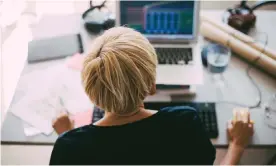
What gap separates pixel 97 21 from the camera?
1808 millimetres

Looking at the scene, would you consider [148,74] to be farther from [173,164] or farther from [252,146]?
[252,146]

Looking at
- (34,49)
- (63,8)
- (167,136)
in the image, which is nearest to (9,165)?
(34,49)

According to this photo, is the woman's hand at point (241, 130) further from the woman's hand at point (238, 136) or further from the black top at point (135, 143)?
the black top at point (135, 143)

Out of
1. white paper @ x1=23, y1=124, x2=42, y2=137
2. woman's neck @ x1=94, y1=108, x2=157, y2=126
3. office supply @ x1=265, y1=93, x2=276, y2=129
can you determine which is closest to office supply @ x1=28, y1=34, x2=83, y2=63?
white paper @ x1=23, y1=124, x2=42, y2=137

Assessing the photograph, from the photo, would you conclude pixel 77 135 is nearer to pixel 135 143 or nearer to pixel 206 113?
pixel 135 143

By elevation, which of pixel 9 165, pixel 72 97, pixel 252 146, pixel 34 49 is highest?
pixel 34 49

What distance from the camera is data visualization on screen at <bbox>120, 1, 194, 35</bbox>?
1.56 m

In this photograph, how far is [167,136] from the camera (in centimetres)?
104

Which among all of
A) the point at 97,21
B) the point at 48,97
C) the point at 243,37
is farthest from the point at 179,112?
the point at 97,21

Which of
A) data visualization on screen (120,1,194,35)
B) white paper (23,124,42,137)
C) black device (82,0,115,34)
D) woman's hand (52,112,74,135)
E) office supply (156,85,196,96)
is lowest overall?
white paper (23,124,42,137)

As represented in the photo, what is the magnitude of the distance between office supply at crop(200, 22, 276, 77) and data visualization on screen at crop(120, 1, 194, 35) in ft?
0.59

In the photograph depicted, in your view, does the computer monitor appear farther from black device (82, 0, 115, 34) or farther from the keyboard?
black device (82, 0, 115, 34)

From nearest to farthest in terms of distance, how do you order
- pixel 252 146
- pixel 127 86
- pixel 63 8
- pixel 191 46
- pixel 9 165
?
pixel 127 86 < pixel 252 146 < pixel 191 46 < pixel 9 165 < pixel 63 8

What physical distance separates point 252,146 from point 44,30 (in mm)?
1105
